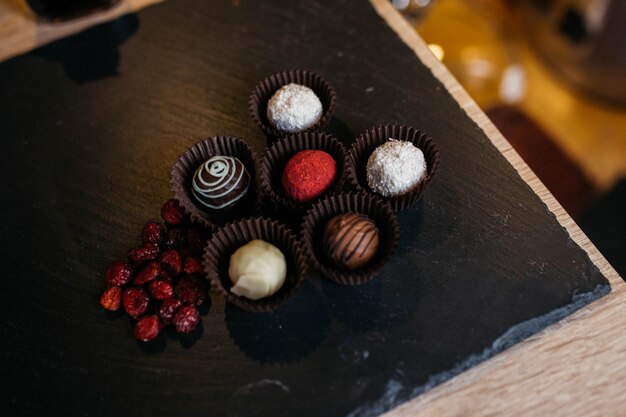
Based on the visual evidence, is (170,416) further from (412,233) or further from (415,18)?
(415,18)

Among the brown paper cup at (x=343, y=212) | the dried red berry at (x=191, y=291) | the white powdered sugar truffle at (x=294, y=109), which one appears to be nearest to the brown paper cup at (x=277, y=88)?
the white powdered sugar truffle at (x=294, y=109)

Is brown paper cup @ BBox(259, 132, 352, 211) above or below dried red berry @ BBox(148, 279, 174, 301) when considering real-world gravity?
above

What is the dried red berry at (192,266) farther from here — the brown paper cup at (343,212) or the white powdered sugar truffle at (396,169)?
the white powdered sugar truffle at (396,169)

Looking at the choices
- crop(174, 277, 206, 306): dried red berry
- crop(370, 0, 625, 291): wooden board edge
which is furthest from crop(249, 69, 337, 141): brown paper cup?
crop(174, 277, 206, 306): dried red berry

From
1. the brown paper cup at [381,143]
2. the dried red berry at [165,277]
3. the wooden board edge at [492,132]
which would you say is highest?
the wooden board edge at [492,132]

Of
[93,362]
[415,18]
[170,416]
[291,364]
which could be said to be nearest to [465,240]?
[291,364]

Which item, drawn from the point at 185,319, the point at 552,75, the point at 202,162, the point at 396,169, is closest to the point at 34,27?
the point at 202,162

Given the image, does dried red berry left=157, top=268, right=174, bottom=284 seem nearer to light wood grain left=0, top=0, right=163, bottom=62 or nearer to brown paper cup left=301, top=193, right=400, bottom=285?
brown paper cup left=301, top=193, right=400, bottom=285

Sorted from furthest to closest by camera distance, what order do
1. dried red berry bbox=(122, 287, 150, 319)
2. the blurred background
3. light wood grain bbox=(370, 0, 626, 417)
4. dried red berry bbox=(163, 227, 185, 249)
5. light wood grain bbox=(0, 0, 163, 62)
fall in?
the blurred background → light wood grain bbox=(0, 0, 163, 62) → dried red berry bbox=(163, 227, 185, 249) → dried red berry bbox=(122, 287, 150, 319) → light wood grain bbox=(370, 0, 626, 417)
